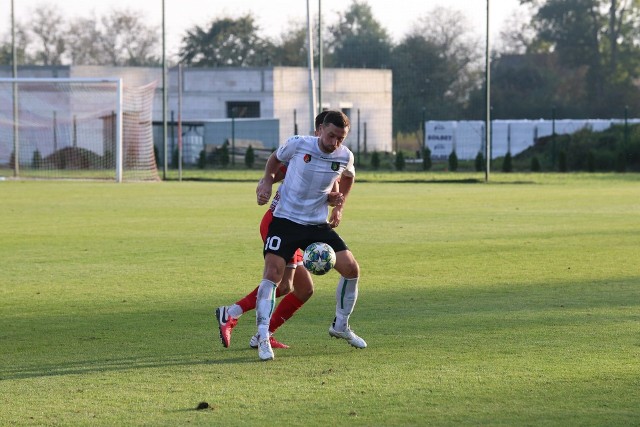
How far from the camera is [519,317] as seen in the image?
982cm

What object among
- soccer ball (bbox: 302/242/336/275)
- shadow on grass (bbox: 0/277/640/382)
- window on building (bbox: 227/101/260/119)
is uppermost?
window on building (bbox: 227/101/260/119)

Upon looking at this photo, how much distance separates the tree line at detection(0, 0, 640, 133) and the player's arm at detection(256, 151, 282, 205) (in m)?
56.6

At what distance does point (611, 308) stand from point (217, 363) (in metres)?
3.95

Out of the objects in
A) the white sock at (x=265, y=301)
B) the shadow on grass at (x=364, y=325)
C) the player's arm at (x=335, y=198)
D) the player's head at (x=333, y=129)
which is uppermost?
the player's head at (x=333, y=129)

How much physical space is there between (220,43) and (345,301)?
78817 mm

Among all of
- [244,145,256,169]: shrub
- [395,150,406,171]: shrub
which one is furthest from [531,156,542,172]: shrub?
[244,145,256,169]: shrub

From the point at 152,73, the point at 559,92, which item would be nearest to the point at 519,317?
the point at 152,73

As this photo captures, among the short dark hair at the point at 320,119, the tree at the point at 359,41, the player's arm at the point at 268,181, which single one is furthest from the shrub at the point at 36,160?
the short dark hair at the point at 320,119

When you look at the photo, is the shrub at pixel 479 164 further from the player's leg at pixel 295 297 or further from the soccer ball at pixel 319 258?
the soccer ball at pixel 319 258

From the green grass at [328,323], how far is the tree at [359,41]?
52.7 meters

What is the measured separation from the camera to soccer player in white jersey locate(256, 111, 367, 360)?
8273mm

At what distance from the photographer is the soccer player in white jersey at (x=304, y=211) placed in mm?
8273

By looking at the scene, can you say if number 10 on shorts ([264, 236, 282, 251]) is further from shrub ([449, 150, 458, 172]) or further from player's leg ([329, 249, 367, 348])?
shrub ([449, 150, 458, 172])

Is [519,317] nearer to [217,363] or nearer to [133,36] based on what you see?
[217,363]
